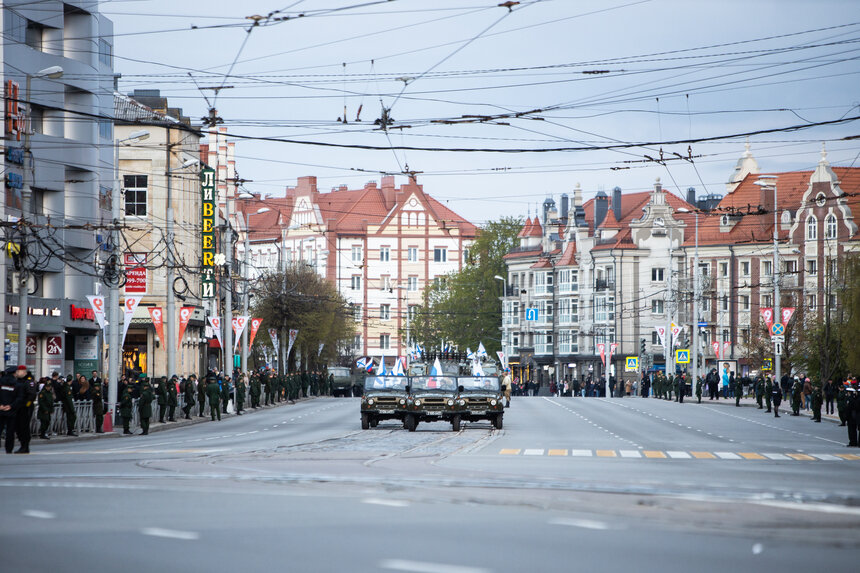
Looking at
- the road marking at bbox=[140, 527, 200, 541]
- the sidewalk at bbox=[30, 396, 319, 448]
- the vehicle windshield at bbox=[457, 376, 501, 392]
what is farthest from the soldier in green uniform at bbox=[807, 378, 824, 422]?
the road marking at bbox=[140, 527, 200, 541]

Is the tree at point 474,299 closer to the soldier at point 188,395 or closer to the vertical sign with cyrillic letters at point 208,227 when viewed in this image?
A: the vertical sign with cyrillic letters at point 208,227

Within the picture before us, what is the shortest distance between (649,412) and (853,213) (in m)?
46.6

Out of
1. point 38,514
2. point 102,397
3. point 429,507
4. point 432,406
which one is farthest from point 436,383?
point 38,514

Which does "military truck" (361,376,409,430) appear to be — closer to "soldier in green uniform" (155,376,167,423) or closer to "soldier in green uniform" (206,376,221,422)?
"soldier in green uniform" (155,376,167,423)

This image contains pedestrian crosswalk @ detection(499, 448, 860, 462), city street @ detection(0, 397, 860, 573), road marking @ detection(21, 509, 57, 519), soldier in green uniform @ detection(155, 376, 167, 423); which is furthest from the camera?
soldier in green uniform @ detection(155, 376, 167, 423)

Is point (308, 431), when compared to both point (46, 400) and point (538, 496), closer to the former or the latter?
point (46, 400)

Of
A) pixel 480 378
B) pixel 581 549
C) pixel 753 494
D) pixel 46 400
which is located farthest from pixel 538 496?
pixel 480 378

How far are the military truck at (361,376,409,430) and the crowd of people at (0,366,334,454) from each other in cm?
585

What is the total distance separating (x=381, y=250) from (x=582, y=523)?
438 ft

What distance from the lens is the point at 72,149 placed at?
53.3 m

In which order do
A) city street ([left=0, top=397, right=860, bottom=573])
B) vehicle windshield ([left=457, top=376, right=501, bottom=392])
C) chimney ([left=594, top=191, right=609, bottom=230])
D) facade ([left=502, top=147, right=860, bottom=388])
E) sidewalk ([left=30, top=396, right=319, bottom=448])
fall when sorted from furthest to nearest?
chimney ([left=594, top=191, right=609, bottom=230]) → facade ([left=502, top=147, right=860, bottom=388]) → vehicle windshield ([left=457, top=376, right=501, bottom=392]) → sidewalk ([left=30, top=396, right=319, bottom=448]) → city street ([left=0, top=397, right=860, bottom=573])

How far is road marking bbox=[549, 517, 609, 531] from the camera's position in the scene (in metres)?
13.3

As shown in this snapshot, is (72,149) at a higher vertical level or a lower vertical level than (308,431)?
higher

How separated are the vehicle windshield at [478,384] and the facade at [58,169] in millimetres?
15046
